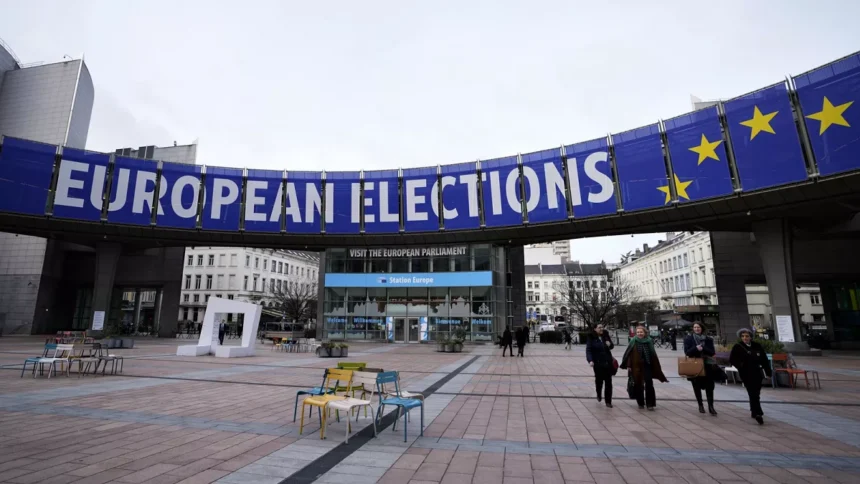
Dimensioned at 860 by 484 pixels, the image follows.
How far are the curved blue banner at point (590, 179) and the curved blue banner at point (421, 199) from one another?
10352 mm

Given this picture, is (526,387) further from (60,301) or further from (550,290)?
(550,290)

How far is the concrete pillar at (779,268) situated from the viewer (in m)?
25.5

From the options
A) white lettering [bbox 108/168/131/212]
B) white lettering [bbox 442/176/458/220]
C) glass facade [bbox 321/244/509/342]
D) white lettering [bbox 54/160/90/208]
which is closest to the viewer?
white lettering [bbox 54/160/90/208]

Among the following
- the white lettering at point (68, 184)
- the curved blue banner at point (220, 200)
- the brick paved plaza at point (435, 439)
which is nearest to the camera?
the brick paved plaza at point (435, 439)

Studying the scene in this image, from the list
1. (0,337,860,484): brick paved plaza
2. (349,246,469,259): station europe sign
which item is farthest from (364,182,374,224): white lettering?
(0,337,860,484): brick paved plaza

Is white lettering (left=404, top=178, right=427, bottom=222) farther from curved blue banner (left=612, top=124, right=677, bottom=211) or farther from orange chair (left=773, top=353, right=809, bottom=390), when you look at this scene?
orange chair (left=773, top=353, right=809, bottom=390)

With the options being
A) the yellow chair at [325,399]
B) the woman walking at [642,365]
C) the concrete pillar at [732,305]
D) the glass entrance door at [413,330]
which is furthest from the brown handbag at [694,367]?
the glass entrance door at [413,330]

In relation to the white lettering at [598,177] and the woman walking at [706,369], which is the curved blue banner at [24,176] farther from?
the woman walking at [706,369]

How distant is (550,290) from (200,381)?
312 feet

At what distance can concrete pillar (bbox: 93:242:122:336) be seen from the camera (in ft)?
122

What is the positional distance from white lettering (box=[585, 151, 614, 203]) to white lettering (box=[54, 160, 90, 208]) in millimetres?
36302

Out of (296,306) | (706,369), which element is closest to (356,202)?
(296,306)

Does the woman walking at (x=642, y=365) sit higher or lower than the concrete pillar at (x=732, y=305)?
lower

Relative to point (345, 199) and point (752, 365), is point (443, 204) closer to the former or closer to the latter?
point (345, 199)
